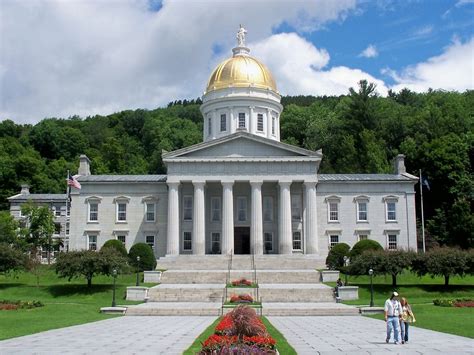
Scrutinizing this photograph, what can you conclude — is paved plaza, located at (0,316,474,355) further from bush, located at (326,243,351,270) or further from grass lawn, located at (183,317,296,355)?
bush, located at (326,243,351,270)

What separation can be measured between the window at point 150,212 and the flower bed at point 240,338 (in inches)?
1825

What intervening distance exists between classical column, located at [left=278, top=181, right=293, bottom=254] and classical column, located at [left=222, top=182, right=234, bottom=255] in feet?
16.2

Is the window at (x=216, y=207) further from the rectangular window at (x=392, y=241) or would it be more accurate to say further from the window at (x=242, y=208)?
the rectangular window at (x=392, y=241)

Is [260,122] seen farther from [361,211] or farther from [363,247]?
[363,247]

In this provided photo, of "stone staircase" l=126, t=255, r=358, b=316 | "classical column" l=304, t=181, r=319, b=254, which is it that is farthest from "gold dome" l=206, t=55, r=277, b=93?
"stone staircase" l=126, t=255, r=358, b=316

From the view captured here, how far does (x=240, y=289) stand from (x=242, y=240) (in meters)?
22.1

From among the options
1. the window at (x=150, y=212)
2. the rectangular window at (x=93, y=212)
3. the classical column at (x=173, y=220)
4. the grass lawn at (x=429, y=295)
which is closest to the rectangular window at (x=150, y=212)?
the window at (x=150, y=212)

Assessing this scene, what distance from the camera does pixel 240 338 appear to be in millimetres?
13602

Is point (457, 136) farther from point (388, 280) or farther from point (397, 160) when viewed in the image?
point (388, 280)

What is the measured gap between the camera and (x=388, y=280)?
141ft

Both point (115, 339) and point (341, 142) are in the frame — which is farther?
point (341, 142)

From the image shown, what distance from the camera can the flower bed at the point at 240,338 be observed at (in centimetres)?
1211

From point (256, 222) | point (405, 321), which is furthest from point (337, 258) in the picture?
point (405, 321)

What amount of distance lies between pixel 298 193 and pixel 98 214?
22.0 metres
